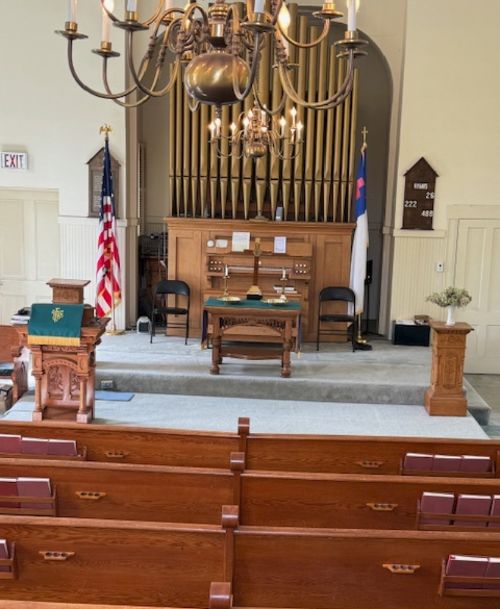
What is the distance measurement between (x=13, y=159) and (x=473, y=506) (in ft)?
25.4

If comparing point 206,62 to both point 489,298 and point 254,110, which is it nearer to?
point 254,110

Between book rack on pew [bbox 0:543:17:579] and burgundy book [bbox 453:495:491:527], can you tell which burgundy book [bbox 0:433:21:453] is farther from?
burgundy book [bbox 453:495:491:527]

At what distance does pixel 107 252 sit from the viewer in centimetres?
905

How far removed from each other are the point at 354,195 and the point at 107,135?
3394mm

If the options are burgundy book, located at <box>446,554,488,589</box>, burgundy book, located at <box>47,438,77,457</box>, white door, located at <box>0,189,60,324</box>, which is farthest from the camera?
white door, located at <box>0,189,60,324</box>

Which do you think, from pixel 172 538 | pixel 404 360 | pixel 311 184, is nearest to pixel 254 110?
pixel 311 184

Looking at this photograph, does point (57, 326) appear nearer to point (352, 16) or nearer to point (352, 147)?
point (352, 16)

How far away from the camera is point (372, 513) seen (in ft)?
12.4

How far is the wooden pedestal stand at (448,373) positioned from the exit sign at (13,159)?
18.9 feet

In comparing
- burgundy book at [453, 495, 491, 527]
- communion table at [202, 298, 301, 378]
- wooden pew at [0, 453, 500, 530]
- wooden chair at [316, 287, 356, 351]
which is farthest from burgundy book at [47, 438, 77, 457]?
wooden chair at [316, 287, 356, 351]

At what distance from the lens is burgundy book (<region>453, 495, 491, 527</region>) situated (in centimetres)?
368

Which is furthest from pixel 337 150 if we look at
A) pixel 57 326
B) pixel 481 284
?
pixel 57 326

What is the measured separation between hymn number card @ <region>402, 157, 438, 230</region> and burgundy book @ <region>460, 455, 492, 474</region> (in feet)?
18.1

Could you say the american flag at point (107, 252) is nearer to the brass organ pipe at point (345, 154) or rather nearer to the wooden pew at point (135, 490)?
the brass organ pipe at point (345, 154)
